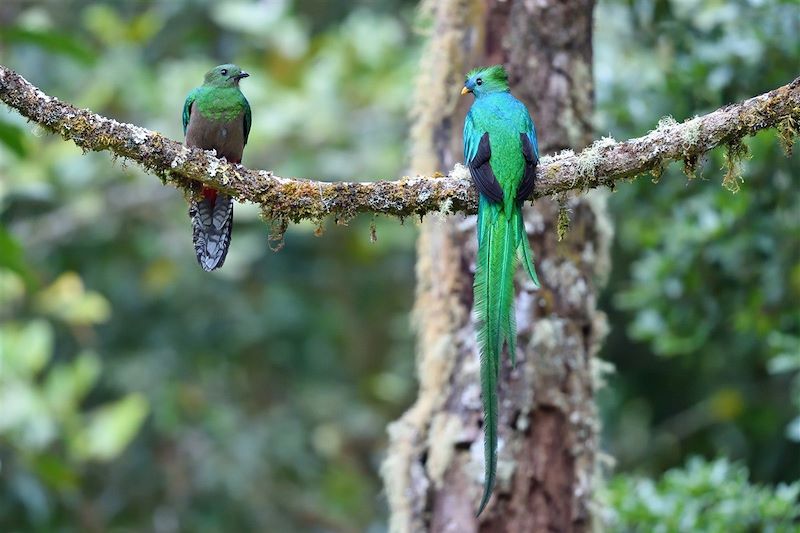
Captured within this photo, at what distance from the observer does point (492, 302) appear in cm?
257

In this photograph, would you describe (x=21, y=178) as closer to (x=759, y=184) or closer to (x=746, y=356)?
(x=759, y=184)

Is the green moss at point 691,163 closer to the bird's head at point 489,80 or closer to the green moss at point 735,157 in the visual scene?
the green moss at point 735,157

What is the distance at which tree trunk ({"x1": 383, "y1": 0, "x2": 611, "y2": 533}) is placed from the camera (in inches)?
137

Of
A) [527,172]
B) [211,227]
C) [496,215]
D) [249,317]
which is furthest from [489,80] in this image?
[249,317]

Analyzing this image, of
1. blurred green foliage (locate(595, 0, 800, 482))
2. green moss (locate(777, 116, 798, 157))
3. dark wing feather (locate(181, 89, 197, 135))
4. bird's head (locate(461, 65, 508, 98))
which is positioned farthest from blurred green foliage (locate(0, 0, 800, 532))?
green moss (locate(777, 116, 798, 157))

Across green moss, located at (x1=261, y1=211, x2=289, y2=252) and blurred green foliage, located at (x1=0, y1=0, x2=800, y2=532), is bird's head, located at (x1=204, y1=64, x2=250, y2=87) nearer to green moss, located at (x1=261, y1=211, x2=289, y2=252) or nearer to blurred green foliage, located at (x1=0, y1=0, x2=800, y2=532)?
green moss, located at (x1=261, y1=211, x2=289, y2=252)

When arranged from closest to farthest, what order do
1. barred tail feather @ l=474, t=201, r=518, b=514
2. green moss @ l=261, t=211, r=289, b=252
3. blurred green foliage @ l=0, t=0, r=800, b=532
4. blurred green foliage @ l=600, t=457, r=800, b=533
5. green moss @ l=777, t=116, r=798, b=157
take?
barred tail feather @ l=474, t=201, r=518, b=514 → green moss @ l=777, t=116, r=798, b=157 → green moss @ l=261, t=211, r=289, b=252 → blurred green foliage @ l=600, t=457, r=800, b=533 → blurred green foliage @ l=0, t=0, r=800, b=532

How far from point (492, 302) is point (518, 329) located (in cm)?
102

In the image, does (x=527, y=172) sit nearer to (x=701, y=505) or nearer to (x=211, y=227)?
(x=211, y=227)

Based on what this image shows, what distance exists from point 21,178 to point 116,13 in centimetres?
241

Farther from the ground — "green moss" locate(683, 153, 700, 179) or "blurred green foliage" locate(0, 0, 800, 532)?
"blurred green foliage" locate(0, 0, 800, 532)

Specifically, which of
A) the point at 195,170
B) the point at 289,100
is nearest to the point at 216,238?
the point at 195,170

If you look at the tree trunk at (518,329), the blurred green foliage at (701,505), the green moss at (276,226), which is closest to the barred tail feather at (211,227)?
the green moss at (276,226)

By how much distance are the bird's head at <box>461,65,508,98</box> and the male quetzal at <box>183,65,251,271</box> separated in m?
0.76
